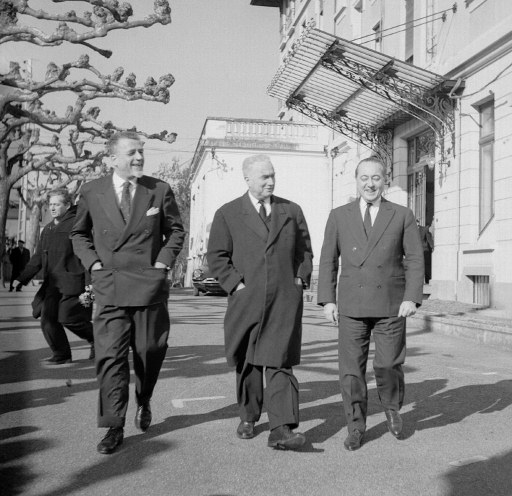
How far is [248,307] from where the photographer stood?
14.7 ft

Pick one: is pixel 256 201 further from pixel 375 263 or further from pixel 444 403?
pixel 444 403

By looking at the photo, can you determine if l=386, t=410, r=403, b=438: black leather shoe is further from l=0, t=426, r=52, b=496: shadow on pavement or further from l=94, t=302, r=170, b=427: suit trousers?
l=0, t=426, r=52, b=496: shadow on pavement

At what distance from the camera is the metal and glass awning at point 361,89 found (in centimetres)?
1628

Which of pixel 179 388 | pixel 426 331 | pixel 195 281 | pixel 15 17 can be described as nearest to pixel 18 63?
pixel 15 17

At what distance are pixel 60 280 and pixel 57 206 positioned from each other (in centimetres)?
84

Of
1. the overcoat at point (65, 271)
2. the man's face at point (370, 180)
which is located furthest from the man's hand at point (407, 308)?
the overcoat at point (65, 271)

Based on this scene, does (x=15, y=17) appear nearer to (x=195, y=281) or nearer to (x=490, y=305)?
(x=490, y=305)

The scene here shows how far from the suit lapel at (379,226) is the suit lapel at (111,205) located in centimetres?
166

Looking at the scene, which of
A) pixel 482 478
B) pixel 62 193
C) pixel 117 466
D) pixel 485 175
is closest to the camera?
pixel 482 478

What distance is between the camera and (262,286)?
4461mm

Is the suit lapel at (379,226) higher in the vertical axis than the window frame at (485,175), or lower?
lower

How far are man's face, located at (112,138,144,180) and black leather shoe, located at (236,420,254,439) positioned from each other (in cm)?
183

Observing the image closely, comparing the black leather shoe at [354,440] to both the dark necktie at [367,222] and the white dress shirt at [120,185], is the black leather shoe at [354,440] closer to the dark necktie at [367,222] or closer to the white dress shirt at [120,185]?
the dark necktie at [367,222]

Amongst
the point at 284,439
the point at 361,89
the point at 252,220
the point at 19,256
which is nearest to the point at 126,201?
the point at 252,220
